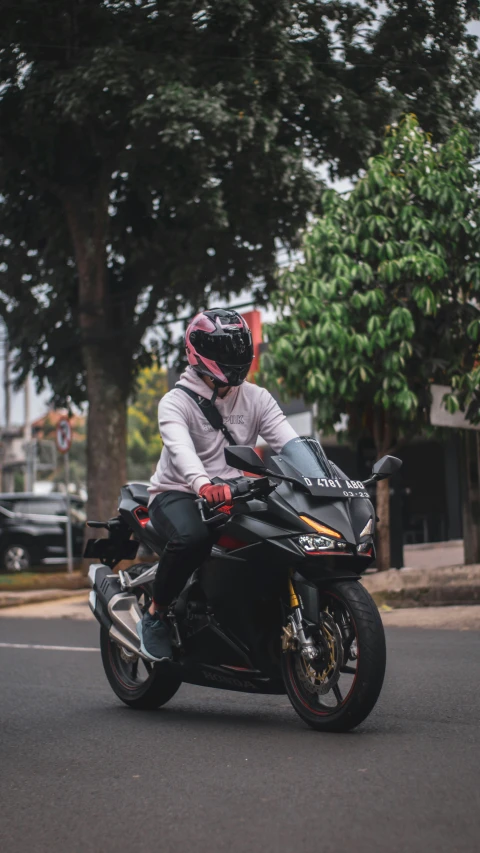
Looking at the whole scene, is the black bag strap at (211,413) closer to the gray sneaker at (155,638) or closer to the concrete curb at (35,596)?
the gray sneaker at (155,638)

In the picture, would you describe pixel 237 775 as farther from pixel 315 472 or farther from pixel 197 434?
pixel 197 434

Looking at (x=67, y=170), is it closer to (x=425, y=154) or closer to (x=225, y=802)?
(x=425, y=154)

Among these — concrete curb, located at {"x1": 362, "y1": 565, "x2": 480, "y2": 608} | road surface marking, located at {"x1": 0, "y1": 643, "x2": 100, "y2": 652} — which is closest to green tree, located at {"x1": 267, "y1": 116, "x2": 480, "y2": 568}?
concrete curb, located at {"x1": 362, "y1": 565, "x2": 480, "y2": 608}

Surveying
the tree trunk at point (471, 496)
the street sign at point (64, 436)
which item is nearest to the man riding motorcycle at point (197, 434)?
the tree trunk at point (471, 496)

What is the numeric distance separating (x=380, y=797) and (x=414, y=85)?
14668mm

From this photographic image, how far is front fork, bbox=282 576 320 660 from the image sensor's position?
4773 mm

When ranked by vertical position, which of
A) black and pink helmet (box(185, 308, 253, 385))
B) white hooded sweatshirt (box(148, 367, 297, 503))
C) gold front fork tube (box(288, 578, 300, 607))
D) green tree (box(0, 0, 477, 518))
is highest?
green tree (box(0, 0, 477, 518))

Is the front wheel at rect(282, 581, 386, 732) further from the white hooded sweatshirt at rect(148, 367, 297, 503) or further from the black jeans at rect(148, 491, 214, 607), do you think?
the white hooded sweatshirt at rect(148, 367, 297, 503)

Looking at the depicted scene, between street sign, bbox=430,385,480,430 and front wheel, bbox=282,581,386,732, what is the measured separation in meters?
8.57

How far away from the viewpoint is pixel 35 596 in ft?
54.8

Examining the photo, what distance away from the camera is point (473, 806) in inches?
144

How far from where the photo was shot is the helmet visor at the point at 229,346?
17.6ft

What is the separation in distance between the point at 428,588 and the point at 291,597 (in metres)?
7.48

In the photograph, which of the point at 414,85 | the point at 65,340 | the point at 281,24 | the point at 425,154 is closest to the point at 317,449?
the point at 425,154
